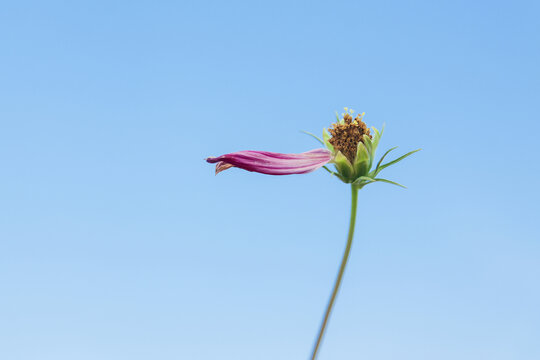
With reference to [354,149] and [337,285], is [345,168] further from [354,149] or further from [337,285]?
[337,285]

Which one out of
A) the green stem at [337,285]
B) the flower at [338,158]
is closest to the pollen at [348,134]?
the flower at [338,158]

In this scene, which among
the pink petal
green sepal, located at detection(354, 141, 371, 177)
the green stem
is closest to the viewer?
the green stem

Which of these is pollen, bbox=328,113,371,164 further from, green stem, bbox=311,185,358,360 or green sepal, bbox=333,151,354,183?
green stem, bbox=311,185,358,360

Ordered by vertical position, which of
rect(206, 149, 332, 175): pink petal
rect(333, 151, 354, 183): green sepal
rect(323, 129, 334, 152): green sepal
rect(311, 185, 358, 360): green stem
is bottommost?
rect(311, 185, 358, 360): green stem

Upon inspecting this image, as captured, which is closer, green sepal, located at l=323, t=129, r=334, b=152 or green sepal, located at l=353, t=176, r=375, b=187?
green sepal, located at l=353, t=176, r=375, b=187

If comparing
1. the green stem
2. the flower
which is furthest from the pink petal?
the green stem

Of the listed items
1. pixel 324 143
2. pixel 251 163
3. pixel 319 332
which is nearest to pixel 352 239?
pixel 319 332

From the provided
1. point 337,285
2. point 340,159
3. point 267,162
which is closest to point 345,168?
point 340,159

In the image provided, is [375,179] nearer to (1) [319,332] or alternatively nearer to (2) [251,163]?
(2) [251,163]
